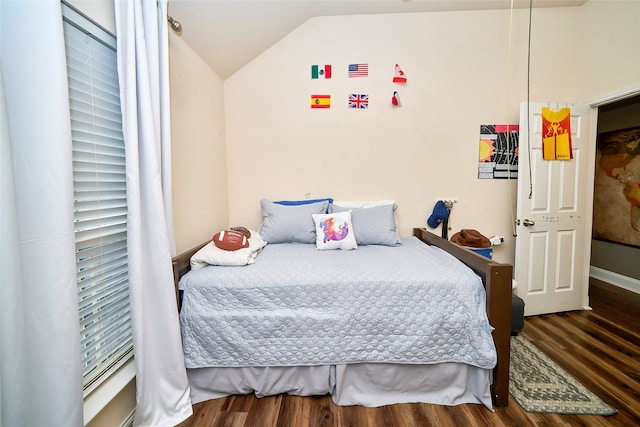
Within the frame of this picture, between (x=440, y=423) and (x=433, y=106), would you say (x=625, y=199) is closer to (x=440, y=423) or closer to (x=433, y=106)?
(x=433, y=106)

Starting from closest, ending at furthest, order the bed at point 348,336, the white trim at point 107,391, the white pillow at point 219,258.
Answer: the white trim at point 107,391 < the bed at point 348,336 < the white pillow at point 219,258

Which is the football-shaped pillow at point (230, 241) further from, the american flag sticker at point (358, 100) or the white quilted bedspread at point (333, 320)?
the american flag sticker at point (358, 100)

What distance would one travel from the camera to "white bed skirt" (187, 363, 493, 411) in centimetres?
133

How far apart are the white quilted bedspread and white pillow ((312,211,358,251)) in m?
0.57

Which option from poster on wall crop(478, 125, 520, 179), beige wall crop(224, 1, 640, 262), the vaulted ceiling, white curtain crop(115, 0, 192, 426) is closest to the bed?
white curtain crop(115, 0, 192, 426)

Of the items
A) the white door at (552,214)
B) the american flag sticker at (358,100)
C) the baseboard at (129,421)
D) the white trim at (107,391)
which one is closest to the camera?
the white trim at (107,391)

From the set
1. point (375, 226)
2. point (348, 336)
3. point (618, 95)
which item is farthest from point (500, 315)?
point (618, 95)

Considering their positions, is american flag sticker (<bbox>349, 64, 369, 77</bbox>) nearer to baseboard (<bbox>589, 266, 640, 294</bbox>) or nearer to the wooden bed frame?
the wooden bed frame

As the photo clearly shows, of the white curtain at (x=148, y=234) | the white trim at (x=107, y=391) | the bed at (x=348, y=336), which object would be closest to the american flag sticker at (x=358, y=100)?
the white curtain at (x=148, y=234)

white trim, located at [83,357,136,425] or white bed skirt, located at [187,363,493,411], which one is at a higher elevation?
white trim, located at [83,357,136,425]

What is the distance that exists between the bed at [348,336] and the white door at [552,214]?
4.37ft

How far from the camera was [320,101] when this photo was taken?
234 cm

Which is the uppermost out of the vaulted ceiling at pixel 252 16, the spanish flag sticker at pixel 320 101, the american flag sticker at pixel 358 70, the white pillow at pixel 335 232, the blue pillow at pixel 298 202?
the vaulted ceiling at pixel 252 16

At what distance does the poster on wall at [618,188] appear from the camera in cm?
272
